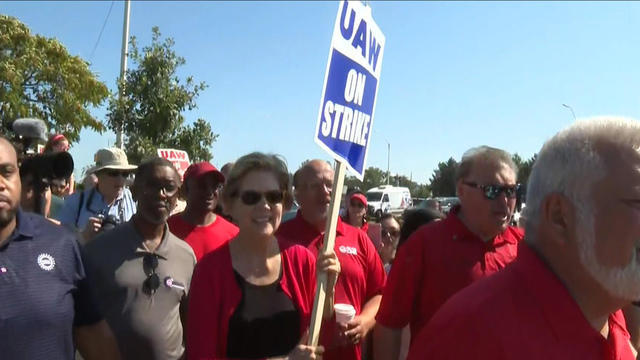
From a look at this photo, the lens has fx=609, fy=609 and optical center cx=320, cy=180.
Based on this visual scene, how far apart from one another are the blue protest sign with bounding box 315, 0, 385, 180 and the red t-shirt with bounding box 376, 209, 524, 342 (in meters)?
0.60

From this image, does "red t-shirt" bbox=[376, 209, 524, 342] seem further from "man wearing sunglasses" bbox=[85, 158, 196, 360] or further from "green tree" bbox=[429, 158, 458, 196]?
"green tree" bbox=[429, 158, 458, 196]

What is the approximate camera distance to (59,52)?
82.9 ft

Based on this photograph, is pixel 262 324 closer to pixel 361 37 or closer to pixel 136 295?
pixel 136 295

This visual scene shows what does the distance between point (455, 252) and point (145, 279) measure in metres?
1.77

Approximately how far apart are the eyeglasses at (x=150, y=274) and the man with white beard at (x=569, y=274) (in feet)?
7.33

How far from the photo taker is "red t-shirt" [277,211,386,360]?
374cm

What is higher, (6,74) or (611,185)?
(6,74)

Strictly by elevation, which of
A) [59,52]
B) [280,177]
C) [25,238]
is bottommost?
[25,238]

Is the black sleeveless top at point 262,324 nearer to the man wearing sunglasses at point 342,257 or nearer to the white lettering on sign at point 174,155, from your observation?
the man wearing sunglasses at point 342,257

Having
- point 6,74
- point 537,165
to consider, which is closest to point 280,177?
point 537,165

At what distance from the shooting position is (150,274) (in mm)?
3555

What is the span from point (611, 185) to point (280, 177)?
178 cm

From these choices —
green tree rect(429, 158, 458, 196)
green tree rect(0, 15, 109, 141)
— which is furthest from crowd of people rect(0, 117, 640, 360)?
green tree rect(429, 158, 458, 196)

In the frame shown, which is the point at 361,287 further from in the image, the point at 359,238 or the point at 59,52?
the point at 59,52
